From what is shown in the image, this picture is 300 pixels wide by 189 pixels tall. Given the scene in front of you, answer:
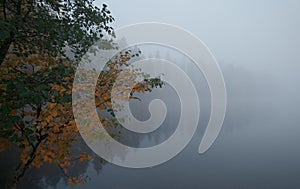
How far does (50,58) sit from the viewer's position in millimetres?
6488

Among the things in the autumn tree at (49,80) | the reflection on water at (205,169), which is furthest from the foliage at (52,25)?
the reflection on water at (205,169)

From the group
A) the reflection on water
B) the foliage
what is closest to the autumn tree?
the foliage

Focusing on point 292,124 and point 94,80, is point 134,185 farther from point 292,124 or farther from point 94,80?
point 292,124

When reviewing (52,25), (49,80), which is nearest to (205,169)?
(49,80)

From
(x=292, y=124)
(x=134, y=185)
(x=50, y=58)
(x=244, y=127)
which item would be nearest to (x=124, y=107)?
(x=50, y=58)

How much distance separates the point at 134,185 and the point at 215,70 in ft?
44.4

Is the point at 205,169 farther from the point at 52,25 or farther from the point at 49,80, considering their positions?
the point at 52,25

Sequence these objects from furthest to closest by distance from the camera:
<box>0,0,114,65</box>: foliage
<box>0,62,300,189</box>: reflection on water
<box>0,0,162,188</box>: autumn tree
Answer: <box>0,62,300,189</box>: reflection on water → <box>0,0,114,65</box>: foliage → <box>0,0,162,188</box>: autumn tree

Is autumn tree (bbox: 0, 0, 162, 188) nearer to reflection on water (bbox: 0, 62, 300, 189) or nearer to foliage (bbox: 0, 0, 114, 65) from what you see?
foliage (bbox: 0, 0, 114, 65)

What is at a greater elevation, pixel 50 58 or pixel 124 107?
pixel 50 58

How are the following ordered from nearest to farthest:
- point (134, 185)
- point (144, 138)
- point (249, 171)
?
point (134, 185)
point (249, 171)
point (144, 138)

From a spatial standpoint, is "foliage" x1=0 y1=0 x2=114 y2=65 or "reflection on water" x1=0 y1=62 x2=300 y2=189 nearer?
"foliage" x1=0 y1=0 x2=114 y2=65

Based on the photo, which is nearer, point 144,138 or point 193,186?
point 193,186

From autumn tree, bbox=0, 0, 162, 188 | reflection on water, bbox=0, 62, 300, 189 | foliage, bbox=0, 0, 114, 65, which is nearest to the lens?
autumn tree, bbox=0, 0, 162, 188
